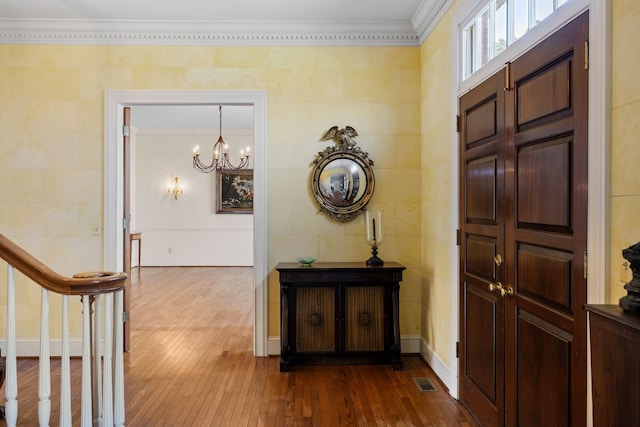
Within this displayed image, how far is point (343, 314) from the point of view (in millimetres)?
3469

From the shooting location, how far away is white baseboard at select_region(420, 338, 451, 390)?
10.1 feet

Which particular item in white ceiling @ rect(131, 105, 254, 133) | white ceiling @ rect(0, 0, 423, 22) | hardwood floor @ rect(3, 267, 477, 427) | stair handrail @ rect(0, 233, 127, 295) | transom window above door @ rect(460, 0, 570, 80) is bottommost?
hardwood floor @ rect(3, 267, 477, 427)

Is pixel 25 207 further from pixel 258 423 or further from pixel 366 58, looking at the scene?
pixel 366 58

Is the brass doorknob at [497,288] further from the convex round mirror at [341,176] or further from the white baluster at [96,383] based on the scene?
the white baluster at [96,383]

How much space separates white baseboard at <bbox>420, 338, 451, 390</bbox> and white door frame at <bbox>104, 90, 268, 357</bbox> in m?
1.38

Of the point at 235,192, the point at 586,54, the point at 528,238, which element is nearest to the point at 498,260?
the point at 528,238

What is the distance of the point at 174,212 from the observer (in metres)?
8.92

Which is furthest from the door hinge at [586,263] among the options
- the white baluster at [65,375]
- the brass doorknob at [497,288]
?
the white baluster at [65,375]

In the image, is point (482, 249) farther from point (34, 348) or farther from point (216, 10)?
point (34, 348)

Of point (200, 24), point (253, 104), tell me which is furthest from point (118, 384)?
point (200, 24)

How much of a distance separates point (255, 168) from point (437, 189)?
1.56 meters

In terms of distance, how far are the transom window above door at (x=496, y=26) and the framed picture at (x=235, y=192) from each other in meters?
6.62

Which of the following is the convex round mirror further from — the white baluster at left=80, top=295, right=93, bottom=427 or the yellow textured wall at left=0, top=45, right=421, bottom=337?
the white baluster at left=80, top=295, right=93, bottom=427

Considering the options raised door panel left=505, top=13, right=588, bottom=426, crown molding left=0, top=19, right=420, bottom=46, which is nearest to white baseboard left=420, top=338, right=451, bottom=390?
raised door panel left=505, top=13, right=588, bottom=426
